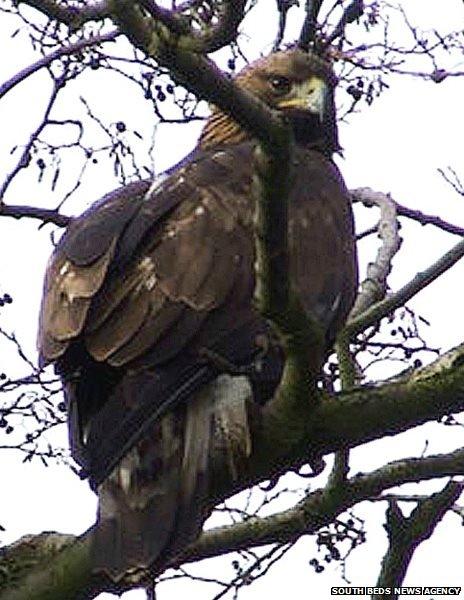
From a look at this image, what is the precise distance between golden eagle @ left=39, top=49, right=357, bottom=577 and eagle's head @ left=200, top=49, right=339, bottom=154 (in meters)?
0.88

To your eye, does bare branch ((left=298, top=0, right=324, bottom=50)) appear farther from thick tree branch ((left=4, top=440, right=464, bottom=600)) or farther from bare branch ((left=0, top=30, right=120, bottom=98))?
thick tree branch ((left=4, top=440, right=464, bottom=600))

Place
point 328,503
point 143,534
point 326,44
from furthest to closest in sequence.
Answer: point 326,44
point 328,503
point 143,534

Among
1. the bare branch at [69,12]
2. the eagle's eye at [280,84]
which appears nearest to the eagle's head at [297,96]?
→ the eagle's eye at [280,84]

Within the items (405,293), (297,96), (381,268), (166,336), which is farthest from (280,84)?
(166,336)

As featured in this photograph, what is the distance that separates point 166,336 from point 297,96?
1.91 m

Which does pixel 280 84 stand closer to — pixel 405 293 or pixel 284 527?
pixel 405 293

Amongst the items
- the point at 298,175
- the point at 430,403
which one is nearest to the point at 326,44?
the point at 298,175

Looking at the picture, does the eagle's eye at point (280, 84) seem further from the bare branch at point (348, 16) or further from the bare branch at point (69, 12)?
the bare branch at point (69, 12)

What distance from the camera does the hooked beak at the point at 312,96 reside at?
5.40 m

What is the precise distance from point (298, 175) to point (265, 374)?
0.75m

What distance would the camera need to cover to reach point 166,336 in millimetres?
3816

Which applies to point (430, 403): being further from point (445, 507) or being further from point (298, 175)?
point (298, 175)

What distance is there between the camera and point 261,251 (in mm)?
3121

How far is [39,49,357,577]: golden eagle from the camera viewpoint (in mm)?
3721
